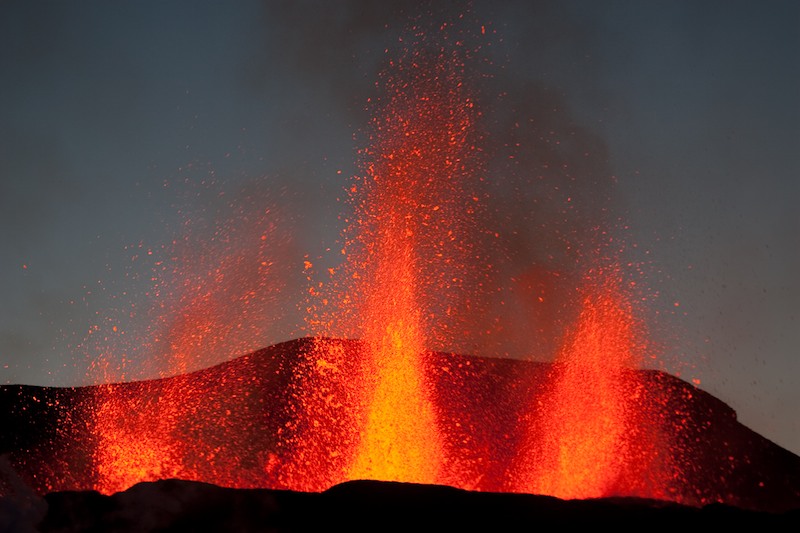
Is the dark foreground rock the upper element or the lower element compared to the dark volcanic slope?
lower

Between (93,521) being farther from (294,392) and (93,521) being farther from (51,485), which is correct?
(294,392)

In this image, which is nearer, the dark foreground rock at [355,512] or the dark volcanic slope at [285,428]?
the dark foreground rock at [355,512]

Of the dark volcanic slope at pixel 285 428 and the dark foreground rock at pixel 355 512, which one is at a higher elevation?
the dark volcanic slope at pixel 285 428

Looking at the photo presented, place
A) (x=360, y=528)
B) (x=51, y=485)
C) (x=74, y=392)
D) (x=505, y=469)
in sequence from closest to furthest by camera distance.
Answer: (x=360, y=528)
(x=51, y=485)
(x=505, y=469)
(x=74, y=392)

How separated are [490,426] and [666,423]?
878 centimetres

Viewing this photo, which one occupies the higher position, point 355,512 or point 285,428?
point 285,428

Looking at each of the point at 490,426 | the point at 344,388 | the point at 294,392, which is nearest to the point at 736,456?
the point at 490,426

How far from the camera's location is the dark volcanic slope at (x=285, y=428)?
2877cm

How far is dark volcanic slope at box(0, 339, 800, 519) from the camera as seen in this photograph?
94.4 ft

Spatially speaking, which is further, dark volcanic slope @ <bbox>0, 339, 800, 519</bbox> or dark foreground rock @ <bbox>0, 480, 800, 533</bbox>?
dark volcanic slope @ <bbox>0, 339, 800, 519</bbox>

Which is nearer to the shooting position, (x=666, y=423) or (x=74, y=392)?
(x=666, y=423)

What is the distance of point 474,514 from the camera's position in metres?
13.5

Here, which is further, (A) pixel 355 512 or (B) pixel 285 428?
(B) pixel 285 428

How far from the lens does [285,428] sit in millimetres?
32219
